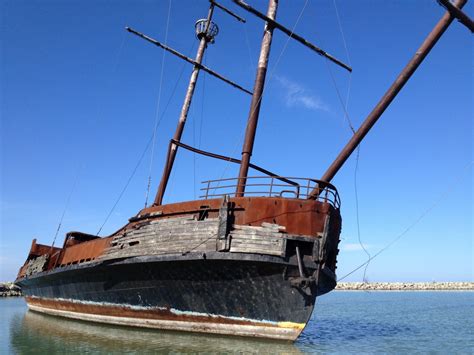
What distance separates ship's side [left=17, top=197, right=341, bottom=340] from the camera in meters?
10.1

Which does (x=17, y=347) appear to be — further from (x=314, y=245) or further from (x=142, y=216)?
(x=314, y=245)

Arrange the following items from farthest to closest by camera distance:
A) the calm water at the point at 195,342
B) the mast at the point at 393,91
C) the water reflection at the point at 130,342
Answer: the mast at the point at 393,91 → the calm water at the point at 195,342 → the water reflection at the point at 130,342

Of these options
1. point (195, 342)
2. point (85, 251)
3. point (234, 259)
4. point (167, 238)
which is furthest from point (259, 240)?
point (85, 251)

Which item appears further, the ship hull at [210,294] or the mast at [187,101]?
the mast at [187,101]

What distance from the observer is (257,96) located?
1382 centimetres

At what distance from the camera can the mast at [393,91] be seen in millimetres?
11820

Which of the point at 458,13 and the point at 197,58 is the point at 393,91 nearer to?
the point at 458,13

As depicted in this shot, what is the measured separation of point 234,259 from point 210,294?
4.59ft

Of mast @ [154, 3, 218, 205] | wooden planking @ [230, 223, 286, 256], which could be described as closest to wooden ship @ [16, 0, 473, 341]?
wooden planking @ [230, 223, 286, 256]

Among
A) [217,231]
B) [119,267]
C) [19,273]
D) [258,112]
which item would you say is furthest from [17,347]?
[19,273]

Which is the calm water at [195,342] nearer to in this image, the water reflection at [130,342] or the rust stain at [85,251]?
the water reflection at [130,342]

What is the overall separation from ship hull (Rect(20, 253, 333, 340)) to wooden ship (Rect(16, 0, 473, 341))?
3 centimetres

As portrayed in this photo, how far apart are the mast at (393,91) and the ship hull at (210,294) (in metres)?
3.55

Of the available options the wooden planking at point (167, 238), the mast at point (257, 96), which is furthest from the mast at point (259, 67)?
the wooden planking at point (167, 238)
